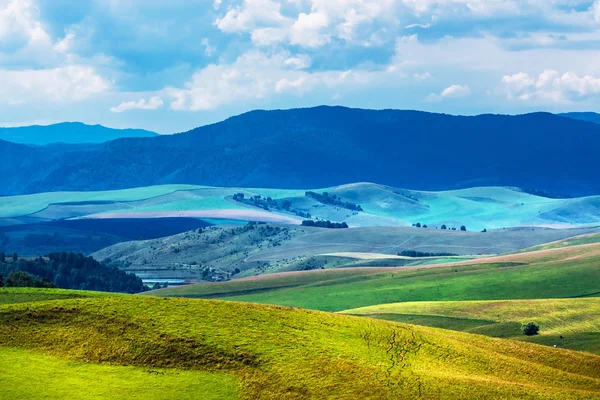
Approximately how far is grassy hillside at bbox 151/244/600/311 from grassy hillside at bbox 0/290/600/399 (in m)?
83.7

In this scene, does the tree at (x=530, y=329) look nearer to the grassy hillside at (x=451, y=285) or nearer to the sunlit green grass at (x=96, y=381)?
the grassy hillside at (x=451, y=285)

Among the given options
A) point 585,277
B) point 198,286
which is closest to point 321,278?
point 198,286

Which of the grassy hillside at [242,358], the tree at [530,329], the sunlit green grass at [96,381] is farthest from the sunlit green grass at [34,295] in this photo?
the tree at [530,329]

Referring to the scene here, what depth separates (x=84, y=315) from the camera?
189 ft

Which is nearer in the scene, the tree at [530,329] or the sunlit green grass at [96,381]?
the sunlit green grass at [96,381]

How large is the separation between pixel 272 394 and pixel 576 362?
85.8 ft

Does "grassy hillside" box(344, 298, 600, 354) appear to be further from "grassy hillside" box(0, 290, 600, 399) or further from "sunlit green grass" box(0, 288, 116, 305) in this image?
"sunlit green grass" box(0, 288, 116, 305)

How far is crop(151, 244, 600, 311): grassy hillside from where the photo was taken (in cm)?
14962

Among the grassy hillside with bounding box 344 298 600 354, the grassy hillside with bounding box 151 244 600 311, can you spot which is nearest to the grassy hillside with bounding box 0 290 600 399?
the grassy hillside with bounding box 344 298 600 354

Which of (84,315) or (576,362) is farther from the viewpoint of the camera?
(576,362)

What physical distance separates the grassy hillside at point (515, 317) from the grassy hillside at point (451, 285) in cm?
2069

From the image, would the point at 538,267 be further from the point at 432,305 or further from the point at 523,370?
the point at 523,370

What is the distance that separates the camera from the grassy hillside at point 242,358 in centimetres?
4881

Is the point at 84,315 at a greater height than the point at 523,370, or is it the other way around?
the point at 84,315
